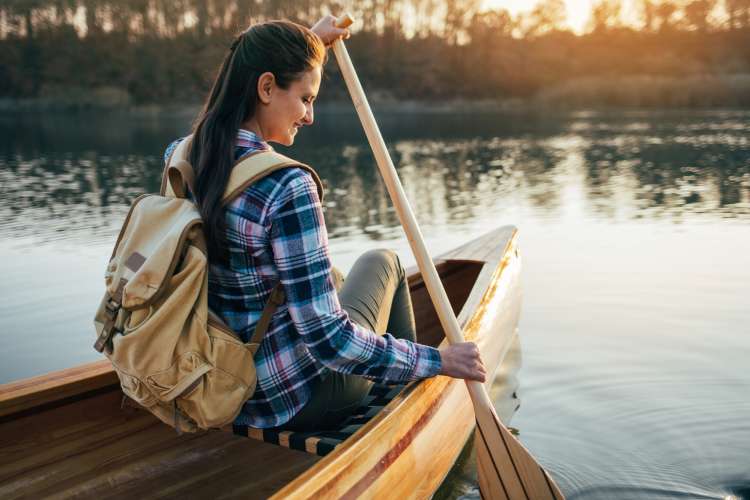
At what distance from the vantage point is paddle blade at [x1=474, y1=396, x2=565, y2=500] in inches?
93.8

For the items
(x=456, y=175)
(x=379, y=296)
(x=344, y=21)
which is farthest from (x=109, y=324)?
(x=456, y=175)

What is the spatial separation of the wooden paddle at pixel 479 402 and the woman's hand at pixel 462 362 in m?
0.17

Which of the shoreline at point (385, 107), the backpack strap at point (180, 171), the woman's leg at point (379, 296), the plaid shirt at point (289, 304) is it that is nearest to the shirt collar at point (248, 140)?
the plaid shirt at point (289, 304)

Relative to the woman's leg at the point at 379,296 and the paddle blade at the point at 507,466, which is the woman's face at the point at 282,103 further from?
the paddle blade at the point at 507,466

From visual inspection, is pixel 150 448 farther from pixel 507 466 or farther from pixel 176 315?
pixel 507 466

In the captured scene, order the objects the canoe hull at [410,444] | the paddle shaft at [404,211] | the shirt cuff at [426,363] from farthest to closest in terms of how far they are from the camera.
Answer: the paddle shaft at [404,211] < the shirt cuff at [426,363] < the canoe hull at [410,444]

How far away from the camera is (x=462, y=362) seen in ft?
7.03

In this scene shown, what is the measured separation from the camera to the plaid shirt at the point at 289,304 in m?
1.73

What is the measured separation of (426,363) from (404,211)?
522mm

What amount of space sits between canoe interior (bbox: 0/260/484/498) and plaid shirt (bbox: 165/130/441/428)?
537mm

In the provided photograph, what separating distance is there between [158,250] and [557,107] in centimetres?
4078

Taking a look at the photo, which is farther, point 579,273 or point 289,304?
point 579,273

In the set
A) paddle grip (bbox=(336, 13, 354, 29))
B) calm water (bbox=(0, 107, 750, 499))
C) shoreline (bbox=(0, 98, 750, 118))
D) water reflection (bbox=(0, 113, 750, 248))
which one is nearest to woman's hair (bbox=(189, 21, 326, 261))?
paddle grip (bbox=(336, 13, 354, 29))

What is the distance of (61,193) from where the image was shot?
12062 mm
